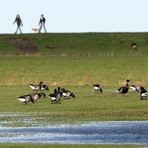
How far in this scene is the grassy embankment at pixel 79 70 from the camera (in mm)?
40188

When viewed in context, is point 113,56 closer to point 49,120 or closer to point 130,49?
point 130,49

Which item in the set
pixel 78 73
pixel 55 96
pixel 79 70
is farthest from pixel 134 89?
pixel 79 70

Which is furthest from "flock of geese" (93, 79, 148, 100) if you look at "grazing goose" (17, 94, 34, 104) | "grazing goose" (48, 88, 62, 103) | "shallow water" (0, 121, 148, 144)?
"shallow water" (0, 121, 148, 144)

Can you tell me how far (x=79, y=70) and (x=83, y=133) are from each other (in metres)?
29.9

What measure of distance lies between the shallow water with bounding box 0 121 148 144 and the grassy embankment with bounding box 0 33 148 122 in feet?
7.32

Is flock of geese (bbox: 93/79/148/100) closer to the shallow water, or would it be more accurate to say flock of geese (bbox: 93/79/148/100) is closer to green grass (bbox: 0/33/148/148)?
green grass (bbox: 0/33/148/148)

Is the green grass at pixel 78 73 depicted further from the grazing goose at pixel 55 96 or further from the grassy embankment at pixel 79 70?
the grazing goose at pixel 55 96

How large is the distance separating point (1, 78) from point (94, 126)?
26604mm

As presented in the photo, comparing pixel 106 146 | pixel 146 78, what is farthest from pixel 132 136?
pixel 146 78

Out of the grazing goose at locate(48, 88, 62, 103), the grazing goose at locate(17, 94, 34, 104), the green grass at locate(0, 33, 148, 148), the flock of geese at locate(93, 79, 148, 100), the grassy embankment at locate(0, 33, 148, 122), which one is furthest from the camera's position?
the flock of geese at locate(93, 79, 148, 100)

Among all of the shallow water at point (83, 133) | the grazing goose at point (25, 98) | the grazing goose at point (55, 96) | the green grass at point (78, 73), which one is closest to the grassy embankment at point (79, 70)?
the green grass at point (78, 73)

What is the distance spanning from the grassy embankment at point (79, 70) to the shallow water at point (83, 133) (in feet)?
7.32

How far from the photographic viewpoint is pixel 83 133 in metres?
31.9

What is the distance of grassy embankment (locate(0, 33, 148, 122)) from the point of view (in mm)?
40188
